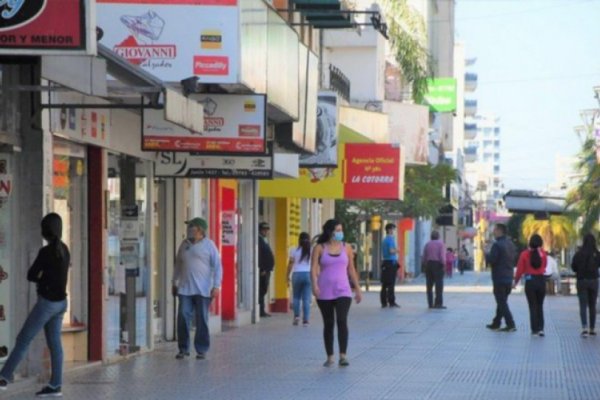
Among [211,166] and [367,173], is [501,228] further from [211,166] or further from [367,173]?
[367,173]

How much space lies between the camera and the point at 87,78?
A: 1510 centimetres

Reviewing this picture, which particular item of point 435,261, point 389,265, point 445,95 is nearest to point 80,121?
point 435,261

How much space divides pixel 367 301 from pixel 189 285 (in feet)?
70.1

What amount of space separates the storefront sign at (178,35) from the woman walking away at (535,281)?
338 inches

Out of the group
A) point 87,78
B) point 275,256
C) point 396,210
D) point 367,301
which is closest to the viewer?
point 87,78

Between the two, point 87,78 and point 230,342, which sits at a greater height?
point 87,78

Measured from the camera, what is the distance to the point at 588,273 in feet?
86.6

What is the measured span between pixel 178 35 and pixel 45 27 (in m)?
7.27

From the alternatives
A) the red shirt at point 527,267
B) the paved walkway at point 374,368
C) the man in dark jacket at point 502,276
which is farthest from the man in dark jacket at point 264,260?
the red shirt at point 527,267

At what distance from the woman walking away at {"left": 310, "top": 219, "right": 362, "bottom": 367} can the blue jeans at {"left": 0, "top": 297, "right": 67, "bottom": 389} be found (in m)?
4.55

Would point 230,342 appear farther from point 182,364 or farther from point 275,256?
point 275,256

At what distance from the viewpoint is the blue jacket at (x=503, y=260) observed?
90.8 ft

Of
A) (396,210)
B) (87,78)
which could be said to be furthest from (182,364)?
(396,210)

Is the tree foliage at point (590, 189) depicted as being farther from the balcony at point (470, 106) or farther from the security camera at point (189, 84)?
the balcony at point (470, 106)
